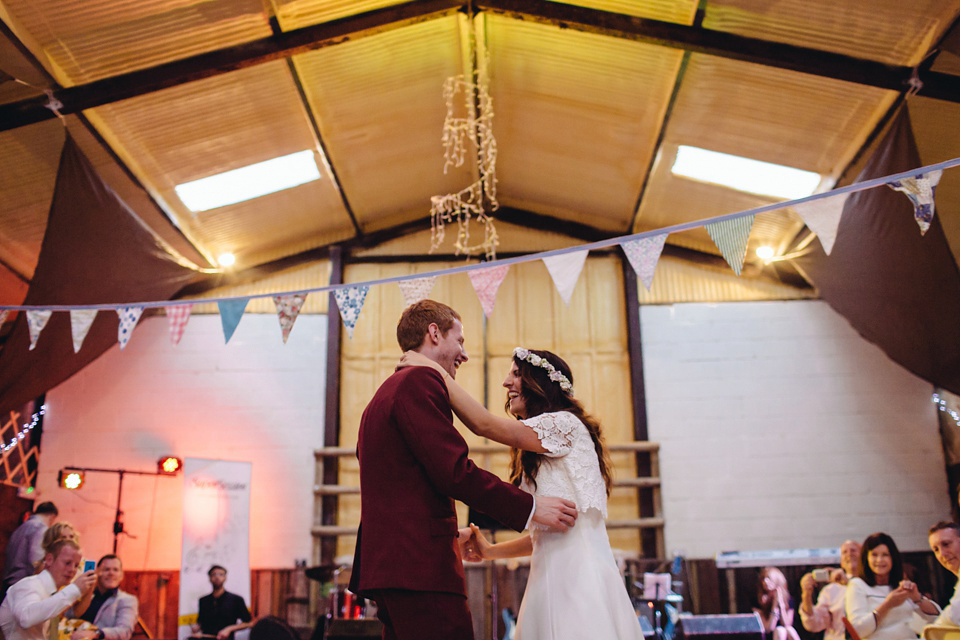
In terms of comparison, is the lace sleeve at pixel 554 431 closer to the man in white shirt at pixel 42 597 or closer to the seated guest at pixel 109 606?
the man in white shirt at pixel 42 597

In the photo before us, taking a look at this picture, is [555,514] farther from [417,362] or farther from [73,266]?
[73,266]

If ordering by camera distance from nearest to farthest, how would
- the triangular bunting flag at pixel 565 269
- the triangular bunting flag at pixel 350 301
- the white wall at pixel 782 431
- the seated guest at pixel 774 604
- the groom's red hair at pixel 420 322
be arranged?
the groom's red hair at pixel 420 322 < the triangular bunting flag at pixel 565 269 < the triangular bunting flag at pixel 350 301 < the seated guest at pixel 774 604 < the white wall at pixel 782 431

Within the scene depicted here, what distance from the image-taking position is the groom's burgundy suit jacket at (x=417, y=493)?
242cm

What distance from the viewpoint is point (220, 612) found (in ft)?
24.9

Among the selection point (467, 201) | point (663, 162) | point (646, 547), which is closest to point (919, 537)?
point (646, 547)

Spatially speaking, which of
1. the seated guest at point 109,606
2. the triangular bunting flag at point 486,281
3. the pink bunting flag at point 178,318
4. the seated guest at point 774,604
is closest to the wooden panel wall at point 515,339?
the seated guest at point 774,604

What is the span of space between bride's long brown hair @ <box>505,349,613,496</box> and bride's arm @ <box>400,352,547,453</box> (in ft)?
0.57

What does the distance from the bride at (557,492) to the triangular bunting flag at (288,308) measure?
2.75 metres

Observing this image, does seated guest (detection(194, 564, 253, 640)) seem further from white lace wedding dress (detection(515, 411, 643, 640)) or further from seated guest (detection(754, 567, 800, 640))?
white lace wedding dress (detection(515, 411, 643, 640))

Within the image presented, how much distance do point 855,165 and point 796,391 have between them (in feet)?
10.3

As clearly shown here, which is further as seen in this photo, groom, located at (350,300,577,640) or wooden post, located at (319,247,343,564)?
wooden post, located at (319,247,343,564)

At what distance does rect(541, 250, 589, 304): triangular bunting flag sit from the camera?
4.84 m

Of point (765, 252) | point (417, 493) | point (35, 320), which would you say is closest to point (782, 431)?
point (765, 252)

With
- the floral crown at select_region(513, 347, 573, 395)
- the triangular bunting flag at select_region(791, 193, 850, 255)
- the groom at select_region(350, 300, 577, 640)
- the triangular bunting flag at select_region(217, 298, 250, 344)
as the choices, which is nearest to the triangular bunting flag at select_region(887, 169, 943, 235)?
the triangular bunting flag at select_region(791, 193, 850, 255)
